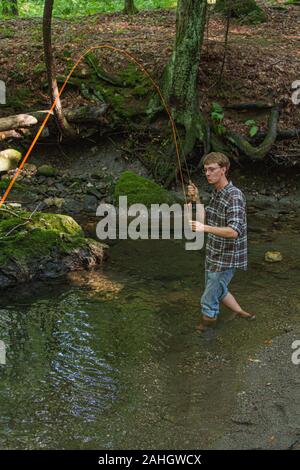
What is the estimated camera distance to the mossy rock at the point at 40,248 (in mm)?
7660

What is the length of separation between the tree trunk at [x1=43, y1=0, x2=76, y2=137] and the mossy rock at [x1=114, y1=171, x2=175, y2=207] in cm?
172

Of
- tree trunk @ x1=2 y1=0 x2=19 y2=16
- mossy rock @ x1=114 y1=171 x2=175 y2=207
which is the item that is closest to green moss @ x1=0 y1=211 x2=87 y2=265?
mossy rock @ x1=114 y1=171 x2=175 y2=207

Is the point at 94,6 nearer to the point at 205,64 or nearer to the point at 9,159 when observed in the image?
the point at 205,64

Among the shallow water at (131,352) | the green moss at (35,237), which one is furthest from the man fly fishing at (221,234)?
the green moss at (35,237)

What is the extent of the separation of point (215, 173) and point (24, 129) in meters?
6.80

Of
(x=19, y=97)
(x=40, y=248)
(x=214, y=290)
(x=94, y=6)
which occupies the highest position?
(x=94, y=6)

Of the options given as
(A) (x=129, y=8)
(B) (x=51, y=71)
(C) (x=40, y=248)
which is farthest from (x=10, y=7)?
(C) (x=40, y=248)

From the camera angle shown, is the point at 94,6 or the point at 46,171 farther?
the point at 94,6

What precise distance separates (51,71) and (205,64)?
149 inches

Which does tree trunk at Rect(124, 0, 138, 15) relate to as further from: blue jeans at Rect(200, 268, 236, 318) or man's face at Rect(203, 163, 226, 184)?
blue jeans at Rect(200, 268, 236, 318)

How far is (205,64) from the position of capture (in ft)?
41.0

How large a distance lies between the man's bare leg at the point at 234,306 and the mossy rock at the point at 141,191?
13.9ft

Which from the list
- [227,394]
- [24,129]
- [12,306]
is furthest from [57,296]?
[24,129]

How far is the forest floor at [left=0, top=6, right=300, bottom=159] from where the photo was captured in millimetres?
12117
